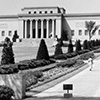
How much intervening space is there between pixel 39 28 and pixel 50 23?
11.1ft

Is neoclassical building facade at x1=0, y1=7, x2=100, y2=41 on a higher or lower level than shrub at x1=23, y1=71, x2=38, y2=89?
higher

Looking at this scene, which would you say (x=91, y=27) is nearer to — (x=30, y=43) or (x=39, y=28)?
(x=39, y=28)

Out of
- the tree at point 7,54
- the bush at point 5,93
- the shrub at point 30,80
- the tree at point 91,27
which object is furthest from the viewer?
the tree at point 91,27

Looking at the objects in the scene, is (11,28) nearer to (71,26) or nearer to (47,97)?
(71,26)

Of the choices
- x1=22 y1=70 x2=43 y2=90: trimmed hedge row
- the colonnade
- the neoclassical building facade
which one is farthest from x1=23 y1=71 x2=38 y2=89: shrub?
the colonnade

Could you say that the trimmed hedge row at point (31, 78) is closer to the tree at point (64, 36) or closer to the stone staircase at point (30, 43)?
the stone staircase at point (30, 43)

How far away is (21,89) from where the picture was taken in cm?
1149

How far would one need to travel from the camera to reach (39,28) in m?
89.4

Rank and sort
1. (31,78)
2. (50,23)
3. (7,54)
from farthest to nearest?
(50,23) → (7,54) → (31,78)

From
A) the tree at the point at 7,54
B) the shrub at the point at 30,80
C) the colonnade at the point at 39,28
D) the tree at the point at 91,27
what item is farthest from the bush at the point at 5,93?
the colonnade at the point at 39,28

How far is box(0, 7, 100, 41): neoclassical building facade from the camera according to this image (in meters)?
87.0

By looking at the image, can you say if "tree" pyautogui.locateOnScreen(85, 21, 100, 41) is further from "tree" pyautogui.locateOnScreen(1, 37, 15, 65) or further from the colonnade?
"tree" pyautogui.locateOnScreen(1, 37, 15, 65)

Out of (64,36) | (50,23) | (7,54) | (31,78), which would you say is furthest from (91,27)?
(31,78)

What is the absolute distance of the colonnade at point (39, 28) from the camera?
87.4 m
